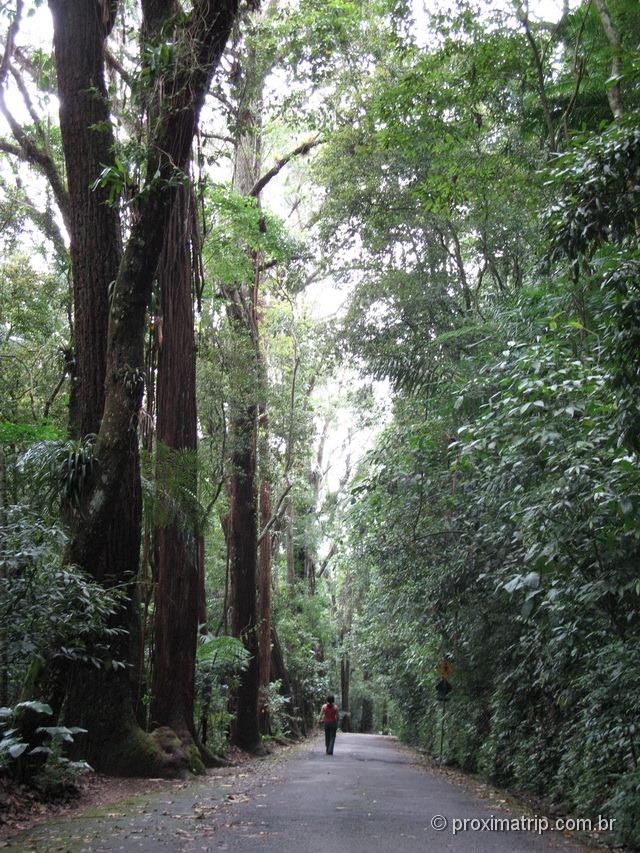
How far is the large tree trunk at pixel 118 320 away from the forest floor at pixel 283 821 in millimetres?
942

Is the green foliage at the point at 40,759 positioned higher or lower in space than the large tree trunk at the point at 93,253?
lower

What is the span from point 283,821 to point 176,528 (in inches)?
249

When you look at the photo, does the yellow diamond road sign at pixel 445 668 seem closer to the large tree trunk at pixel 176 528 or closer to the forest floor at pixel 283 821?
the forest floor at pixel 283 821

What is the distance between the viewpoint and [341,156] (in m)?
17.0

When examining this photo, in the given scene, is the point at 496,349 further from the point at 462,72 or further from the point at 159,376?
the point at 159,376

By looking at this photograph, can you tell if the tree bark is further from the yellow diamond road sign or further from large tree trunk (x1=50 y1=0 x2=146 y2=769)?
the yellow diamond road sign

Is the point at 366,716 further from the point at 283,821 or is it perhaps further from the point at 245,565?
the point at 283,821

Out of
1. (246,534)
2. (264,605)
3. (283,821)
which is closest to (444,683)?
(246,534)

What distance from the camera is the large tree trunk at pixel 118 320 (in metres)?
9.02

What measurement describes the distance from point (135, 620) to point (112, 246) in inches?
186

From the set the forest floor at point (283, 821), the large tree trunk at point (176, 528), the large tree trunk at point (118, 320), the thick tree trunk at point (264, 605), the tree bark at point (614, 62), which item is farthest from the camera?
the thick tree trunk at point (264, 605)

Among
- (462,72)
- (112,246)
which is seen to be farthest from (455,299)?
(112,246)

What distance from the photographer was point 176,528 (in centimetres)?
1300

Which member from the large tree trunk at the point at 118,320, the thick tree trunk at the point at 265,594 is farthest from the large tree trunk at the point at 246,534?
the large tree trunk at the point at 118,320
